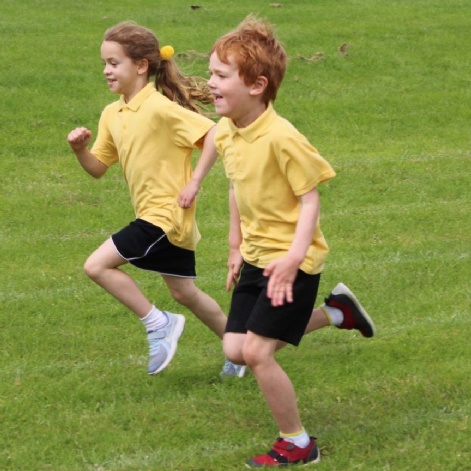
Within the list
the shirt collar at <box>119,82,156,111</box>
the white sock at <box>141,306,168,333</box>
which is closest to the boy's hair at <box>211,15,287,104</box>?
the shirt collar at <box>119,82,156,111</box>

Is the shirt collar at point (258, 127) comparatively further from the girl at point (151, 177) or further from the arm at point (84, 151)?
the arm at point (84, 151)

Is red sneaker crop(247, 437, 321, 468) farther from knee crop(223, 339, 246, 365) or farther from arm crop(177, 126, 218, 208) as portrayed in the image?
arm crop(177, 126, 218, 208)

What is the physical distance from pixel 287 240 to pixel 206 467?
3.41 feet

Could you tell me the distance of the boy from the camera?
4684 mm

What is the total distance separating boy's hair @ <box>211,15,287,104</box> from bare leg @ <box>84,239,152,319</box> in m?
1.46

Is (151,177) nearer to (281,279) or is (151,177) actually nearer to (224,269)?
(281,279)

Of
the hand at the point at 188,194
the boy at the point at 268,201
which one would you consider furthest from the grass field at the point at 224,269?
the hand at the point at 188,194

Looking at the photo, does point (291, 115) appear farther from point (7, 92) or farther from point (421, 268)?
point (421, 268)

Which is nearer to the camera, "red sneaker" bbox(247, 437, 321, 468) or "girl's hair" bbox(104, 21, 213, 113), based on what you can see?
"red sneaker" bbox(247, 437, 321, 468)

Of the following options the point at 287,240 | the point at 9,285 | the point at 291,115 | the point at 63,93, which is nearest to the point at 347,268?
the point at 9,285

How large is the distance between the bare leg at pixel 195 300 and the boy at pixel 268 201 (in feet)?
3.47

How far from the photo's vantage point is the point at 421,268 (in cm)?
780

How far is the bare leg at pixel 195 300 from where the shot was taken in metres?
6.01

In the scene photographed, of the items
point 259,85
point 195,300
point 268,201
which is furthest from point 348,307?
point 259,85
